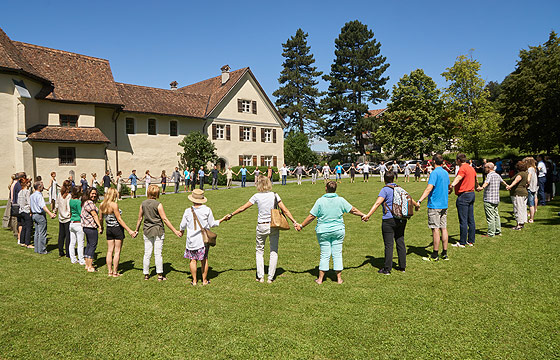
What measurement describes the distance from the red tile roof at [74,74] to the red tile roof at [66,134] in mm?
2346

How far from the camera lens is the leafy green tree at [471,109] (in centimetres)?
4162

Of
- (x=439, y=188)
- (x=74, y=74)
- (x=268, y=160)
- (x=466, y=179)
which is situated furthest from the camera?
(x=268, y=160)

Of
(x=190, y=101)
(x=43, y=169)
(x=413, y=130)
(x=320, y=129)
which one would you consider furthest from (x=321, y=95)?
(x=43, y=169)

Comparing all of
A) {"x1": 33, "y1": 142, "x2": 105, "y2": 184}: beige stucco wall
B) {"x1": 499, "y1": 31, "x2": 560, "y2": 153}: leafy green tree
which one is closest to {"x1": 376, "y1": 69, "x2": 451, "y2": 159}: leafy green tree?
→ {"x1": 499, "y1": 31, "x2": 560, "y2": 153}: leafy green tree

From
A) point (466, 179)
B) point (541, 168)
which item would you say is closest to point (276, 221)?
point (466, 179)

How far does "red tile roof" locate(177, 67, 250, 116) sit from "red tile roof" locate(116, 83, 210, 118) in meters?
1.16

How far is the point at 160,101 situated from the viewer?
3697 centimetres

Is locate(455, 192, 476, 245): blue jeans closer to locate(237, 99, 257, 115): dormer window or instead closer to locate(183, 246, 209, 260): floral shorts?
locate(183, 246, 209, 260): floral shorts

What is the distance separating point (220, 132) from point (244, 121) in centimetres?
327

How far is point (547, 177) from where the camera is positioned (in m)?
16.1

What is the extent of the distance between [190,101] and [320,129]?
90.0 ft

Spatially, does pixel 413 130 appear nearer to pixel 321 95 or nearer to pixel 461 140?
pixel 461 140

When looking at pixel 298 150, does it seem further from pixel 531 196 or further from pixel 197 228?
pixel 197 228

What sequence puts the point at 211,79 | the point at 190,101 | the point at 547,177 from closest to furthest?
the point at 547,177 < the point at 190,101 < the point at 211,79
